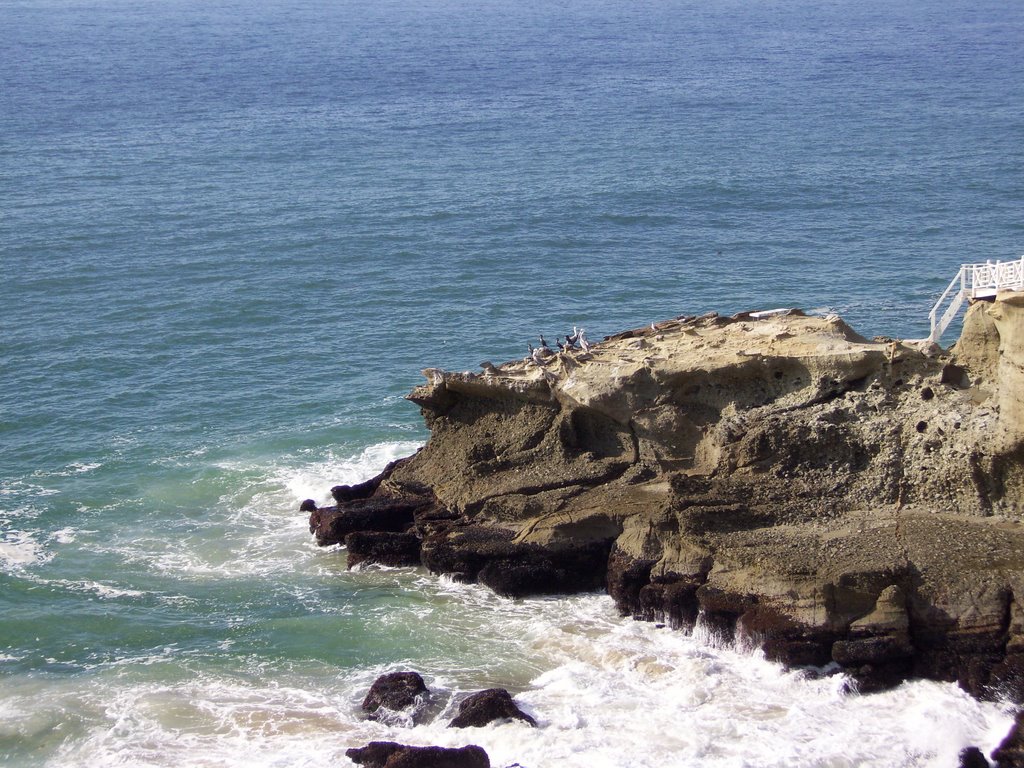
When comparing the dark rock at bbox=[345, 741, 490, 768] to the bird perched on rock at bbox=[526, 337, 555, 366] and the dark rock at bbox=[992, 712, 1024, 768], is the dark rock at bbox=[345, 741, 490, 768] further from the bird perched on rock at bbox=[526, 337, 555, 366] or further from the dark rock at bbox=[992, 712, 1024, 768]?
the bird perched on rock at bbox=[526, 337, 555, 366]

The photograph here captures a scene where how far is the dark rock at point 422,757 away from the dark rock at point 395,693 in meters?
Result: 2.18

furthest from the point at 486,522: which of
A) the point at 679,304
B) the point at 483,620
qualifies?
the point at 679,304

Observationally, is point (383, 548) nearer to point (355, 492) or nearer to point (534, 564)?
point (355, 492)

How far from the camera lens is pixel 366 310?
205 ft

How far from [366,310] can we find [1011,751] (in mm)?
39730

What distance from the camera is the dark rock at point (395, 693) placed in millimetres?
31906

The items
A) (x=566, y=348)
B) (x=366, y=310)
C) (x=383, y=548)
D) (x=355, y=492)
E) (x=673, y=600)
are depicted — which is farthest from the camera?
(x=366, y=310)

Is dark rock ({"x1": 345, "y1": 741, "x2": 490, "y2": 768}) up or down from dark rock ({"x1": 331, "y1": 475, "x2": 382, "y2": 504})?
down

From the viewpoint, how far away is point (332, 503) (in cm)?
4444

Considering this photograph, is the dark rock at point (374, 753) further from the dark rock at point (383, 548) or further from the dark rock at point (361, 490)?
the dark rock at point (361, 490)

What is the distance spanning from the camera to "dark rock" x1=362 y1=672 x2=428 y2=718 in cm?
3191

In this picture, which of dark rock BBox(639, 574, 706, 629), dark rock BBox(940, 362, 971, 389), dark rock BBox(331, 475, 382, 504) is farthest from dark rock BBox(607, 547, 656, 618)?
dark rock BBox(331, 475, 382, 504)

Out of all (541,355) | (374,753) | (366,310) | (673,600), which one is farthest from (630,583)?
(366,310)

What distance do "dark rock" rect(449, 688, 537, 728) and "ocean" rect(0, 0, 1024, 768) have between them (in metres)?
0.36
